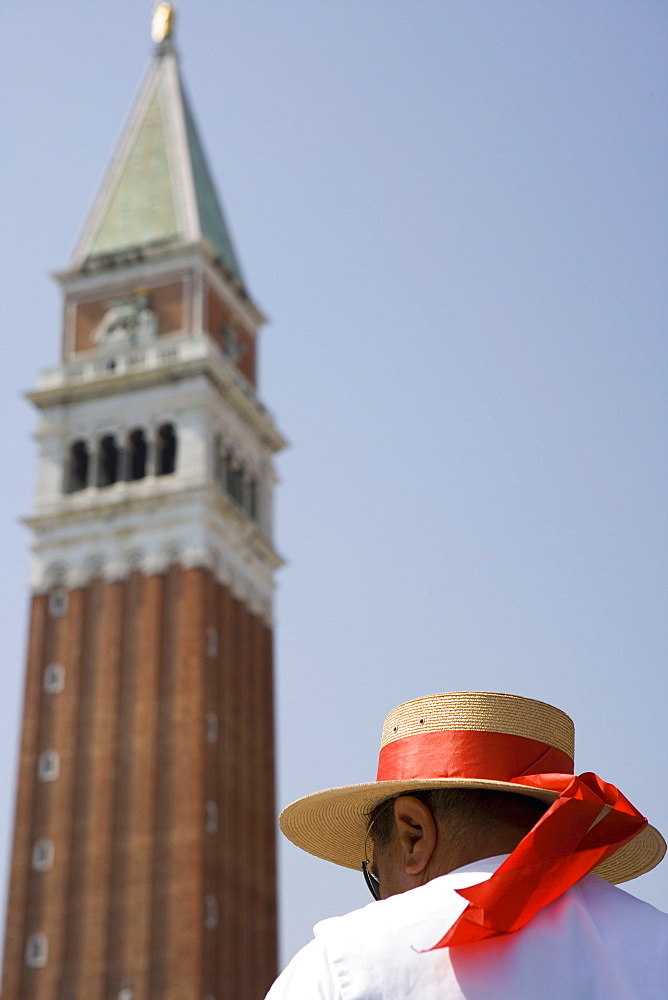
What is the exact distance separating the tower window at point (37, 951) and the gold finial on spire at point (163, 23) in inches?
1082

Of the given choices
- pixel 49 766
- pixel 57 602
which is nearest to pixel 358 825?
pixel 49 766

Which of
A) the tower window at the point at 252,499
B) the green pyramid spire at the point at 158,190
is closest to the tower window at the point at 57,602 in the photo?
the tower window at the point at 252,499

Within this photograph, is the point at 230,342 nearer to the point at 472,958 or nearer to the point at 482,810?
the point at 482,810

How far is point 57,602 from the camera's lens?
36562mm

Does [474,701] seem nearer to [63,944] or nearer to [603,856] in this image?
[603,856]

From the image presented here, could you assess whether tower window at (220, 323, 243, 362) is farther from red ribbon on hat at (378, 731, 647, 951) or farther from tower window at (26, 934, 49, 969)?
red ribbon on hat at (378, 731, 647, 951)

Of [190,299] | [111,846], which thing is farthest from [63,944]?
[190,299]

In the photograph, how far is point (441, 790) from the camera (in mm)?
2684

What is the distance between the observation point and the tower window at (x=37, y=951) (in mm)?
32000

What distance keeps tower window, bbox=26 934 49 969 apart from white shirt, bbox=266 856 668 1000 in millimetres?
31752

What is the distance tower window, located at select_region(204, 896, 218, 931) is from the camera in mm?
31578

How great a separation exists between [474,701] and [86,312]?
3865 cm

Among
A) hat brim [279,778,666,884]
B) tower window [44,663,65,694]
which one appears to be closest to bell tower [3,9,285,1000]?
tower window [44,663,65,694]

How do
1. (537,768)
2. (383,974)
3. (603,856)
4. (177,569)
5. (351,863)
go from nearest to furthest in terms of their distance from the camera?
(383,974) → (603,856) → (537,768) → (351,863) → (177,569)
